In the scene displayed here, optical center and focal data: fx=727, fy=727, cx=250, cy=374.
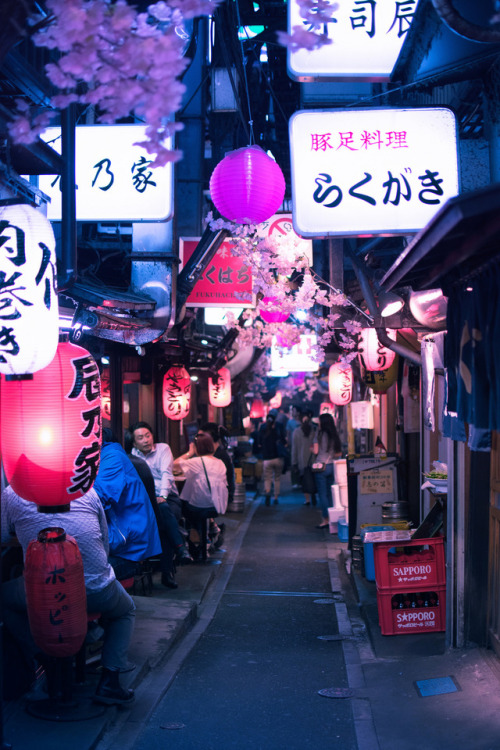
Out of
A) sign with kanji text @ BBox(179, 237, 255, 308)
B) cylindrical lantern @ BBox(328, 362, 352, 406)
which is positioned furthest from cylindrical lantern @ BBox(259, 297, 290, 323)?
cylindrical lantern @ BBox(328, 362, 352, 406)

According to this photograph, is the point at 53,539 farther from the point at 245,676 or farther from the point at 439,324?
the point at 439,324

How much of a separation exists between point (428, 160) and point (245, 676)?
6.06 metres

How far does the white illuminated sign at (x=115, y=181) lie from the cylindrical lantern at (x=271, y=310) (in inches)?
174

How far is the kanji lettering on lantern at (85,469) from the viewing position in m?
5.86

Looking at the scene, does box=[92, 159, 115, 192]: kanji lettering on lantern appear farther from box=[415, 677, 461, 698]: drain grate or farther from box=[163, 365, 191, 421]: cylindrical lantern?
box=[163, 365, 191, 421]: cylindrical lantern

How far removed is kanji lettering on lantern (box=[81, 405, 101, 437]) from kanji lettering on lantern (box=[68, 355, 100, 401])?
110 millimetres

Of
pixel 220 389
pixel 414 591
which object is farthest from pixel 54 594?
pixel 220 389

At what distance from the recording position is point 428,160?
7773mm

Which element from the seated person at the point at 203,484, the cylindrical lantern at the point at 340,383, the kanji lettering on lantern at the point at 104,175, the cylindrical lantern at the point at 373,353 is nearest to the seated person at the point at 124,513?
the kanji lettering on lantern at the point at 104,175

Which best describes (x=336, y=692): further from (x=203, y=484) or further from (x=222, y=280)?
(x=222, y=280)

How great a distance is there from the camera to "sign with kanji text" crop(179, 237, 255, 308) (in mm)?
14634

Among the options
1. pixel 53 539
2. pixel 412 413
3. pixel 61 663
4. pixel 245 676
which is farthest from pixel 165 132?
pixel 412 413

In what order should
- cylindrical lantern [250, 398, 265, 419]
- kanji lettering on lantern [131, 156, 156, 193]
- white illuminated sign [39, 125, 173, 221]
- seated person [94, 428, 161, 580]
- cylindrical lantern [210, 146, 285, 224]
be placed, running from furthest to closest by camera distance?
cylindrical lantern [250, 398, 265, 419]
kanji lettering on lantern [131, 156, 156, 193]
white illuminated sign [39, 125, 173, 221]
cylindrical lantern [210, 146, 285, 224]
seated person [94, 428, 161, 580]

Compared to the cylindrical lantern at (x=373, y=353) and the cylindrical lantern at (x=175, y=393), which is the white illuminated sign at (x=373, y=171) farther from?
the cylindrical lantern at (x=175, y=393)
